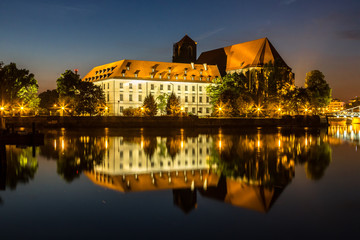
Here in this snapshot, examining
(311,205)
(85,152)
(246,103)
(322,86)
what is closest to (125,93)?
(246,103)

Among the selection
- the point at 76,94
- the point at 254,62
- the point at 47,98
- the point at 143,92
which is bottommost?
the point at 76,94

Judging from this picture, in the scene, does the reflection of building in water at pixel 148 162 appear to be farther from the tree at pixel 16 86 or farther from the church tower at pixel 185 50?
the church tower at pixel 185 50

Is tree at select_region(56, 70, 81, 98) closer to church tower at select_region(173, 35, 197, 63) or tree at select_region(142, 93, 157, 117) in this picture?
tree at select_region(142, 93, 157, 117)

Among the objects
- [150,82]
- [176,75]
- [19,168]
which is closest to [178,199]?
[19,168]

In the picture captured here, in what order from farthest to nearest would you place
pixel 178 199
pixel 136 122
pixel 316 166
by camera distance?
pixel 136 122
pixel 316 166
pixel 178 199

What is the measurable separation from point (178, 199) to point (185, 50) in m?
108

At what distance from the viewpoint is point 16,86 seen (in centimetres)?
7656

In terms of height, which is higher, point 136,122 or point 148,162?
point 136,122

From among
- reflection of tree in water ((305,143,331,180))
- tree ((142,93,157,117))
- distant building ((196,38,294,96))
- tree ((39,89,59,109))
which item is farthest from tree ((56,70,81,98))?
reflection of tree in water ((305,143,331,180))

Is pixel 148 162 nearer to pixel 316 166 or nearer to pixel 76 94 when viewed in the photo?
pixel 316 166

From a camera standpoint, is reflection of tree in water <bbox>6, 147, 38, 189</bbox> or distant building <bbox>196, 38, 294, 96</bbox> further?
distant building <bbox>196, 38, 294, 96</bbox>

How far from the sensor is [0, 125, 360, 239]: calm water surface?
26.5ft

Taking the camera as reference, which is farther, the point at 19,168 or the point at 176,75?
the point at 176,75

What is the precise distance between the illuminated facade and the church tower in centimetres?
1088
